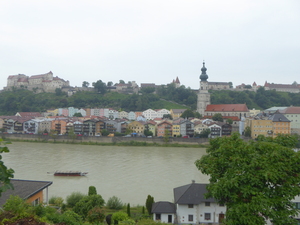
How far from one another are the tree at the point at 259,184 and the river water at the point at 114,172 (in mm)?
5644

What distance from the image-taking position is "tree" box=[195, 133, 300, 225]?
539 centimetres

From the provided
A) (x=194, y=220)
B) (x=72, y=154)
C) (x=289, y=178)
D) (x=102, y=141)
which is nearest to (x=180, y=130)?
(x=102, y=141)

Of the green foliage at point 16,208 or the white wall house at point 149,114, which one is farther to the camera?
the white wall house at point 149,114

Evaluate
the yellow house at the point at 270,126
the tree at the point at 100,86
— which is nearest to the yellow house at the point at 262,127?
the yellow house at the point at 270,126

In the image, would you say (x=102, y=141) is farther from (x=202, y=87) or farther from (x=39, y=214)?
(x=39, y=214)

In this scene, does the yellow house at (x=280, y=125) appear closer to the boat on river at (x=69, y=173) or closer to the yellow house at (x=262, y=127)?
the yellow house at (x=262, y=127)

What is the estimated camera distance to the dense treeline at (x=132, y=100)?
5088cm

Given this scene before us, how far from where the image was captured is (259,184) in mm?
5539

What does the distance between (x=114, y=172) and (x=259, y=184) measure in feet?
36.9

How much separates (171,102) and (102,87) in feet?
41.5

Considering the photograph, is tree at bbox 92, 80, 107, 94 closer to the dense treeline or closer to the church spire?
the dense treeline

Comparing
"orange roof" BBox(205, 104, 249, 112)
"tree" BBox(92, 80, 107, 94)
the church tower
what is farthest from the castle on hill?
"orange roof" BBox(205, 104, 249, 112)

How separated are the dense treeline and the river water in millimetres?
29474

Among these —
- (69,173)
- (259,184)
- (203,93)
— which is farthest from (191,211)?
(203,93)
